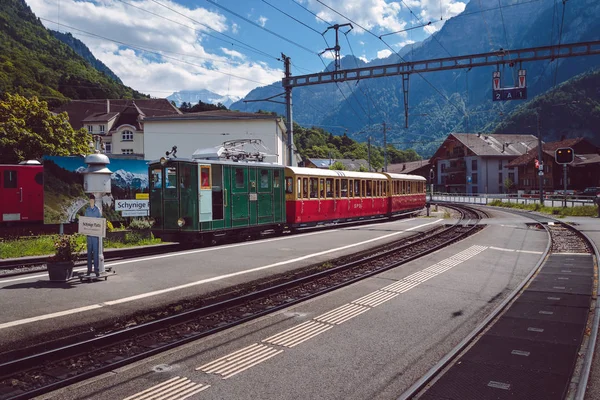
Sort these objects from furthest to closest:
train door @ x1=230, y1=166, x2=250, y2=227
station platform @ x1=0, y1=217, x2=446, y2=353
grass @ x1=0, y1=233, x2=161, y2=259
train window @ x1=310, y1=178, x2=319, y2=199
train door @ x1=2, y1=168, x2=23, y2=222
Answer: train window @ x1=310, y1=178, x2=319, y2=199, train door @ x1=2, y1=168, x2=23, y2=222, train door @ x1=230, y1=166, x2=250, y2=227, grass @ x1=0, y1=233, x2=161, y2=259, station platform @ x1=0, y1=217, x2=446, y2=353

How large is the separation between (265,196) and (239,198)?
5.30ft

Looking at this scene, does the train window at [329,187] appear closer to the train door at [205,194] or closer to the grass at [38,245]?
the train door at [205,194]

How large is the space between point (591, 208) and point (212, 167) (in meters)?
27.4

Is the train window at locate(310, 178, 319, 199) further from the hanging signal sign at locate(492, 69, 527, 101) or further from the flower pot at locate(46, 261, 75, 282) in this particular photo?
the flower pot at locate(46, 261, 75, 282)

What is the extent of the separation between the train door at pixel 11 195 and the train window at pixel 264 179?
10063 mm

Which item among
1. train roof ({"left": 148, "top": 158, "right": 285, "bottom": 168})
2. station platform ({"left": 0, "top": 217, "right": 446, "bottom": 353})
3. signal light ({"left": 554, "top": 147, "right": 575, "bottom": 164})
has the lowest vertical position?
station platform ({"left": 0, "top": 217, "right": 446, "bottom": 353})

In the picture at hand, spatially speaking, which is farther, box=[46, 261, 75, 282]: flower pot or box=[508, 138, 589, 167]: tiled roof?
box=[508, 138, 589, 167]: tiled roof

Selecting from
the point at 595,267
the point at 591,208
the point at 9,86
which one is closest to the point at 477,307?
the point at 595,267

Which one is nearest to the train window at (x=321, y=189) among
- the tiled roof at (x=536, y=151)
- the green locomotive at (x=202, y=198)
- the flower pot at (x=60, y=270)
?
the green locomotive at (x=202, y=198)

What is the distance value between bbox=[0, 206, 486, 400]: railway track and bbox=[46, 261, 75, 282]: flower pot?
10.0ft

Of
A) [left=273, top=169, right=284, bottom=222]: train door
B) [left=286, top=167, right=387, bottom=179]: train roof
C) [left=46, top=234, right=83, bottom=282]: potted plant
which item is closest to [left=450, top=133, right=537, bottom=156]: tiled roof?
[left=286, top=167, right=387, bottom=179]: train roof

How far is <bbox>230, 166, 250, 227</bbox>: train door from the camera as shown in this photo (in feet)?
51.1

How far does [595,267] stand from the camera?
39.4 ft

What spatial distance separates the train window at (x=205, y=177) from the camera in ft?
47.2
